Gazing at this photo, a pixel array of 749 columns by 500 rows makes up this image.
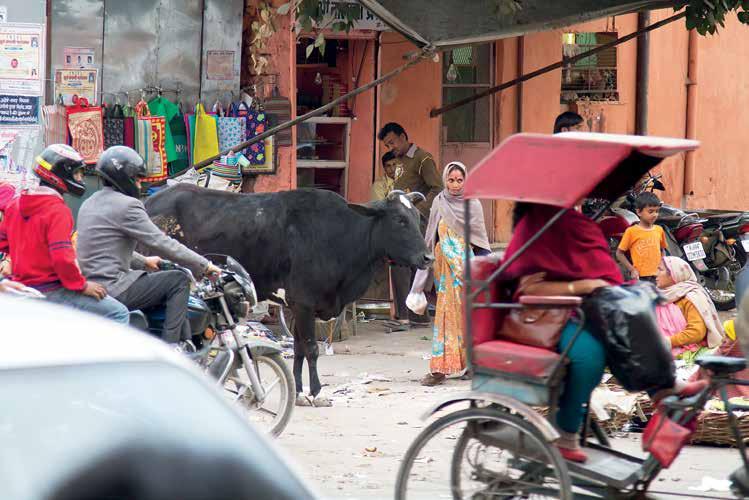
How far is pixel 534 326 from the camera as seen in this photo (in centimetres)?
523

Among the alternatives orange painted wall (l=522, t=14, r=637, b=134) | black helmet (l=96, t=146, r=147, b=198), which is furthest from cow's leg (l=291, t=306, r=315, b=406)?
orange painted wall (l=522, t=14, r=637, b=134)

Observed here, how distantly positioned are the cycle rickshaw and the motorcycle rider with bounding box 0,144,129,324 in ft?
7.37

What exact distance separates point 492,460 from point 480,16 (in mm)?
6197

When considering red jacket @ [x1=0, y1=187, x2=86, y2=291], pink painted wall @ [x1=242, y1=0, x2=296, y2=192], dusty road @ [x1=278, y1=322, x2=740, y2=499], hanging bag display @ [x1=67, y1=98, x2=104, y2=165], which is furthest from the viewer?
pink painted wall @ [x1=242, y1=0, x2=296, y2=192]

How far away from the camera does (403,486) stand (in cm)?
536

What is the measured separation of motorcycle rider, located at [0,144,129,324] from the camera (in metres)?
6.61

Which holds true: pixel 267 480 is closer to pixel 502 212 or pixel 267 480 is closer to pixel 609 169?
pixel 609 169

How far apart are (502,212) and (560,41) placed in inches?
88.4

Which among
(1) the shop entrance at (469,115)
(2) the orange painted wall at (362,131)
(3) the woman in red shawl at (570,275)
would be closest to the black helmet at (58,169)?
(3) the woman in red shawl at (570,275)

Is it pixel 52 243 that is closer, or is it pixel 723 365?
pixel 723 365

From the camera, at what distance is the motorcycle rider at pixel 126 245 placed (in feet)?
22.9

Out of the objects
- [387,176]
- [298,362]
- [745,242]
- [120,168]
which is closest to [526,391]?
[120,168]

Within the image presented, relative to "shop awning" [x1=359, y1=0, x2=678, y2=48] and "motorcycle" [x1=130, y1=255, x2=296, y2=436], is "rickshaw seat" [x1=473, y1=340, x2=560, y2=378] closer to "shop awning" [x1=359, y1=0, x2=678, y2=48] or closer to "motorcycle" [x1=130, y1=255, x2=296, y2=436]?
"motorcycle" [x1=130, y1=255, x2=296, y2=436]

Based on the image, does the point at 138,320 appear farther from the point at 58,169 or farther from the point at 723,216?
the point at 723,216
